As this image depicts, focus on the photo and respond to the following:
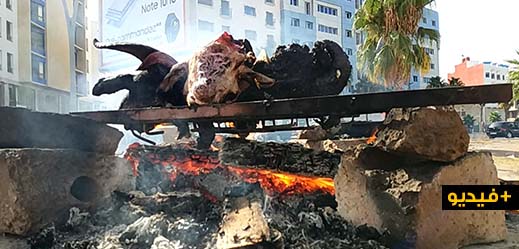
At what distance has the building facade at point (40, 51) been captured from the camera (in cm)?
588

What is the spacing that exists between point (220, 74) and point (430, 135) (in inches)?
66.2

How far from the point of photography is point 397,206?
8.46 feet

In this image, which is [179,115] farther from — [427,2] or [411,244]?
[427,2]

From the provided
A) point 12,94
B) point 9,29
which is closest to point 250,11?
point 9,29

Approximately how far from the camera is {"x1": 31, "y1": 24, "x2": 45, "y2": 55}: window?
6070 mm

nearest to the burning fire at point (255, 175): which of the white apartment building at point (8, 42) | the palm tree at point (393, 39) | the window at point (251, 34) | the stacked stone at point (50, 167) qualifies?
the stacked stone at point (50, 167)

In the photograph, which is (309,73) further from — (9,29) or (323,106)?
(9,29)

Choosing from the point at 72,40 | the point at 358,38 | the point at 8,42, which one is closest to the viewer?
the point at 8,42

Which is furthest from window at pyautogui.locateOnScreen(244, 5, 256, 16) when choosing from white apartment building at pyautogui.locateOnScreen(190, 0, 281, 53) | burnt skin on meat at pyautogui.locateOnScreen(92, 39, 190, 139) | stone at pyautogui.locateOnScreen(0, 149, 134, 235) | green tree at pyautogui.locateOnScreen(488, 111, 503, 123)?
green tree at pyautogui.locateOnScreen(488, 111, 503, 123)

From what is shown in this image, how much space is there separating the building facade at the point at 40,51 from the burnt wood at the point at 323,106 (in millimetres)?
2727

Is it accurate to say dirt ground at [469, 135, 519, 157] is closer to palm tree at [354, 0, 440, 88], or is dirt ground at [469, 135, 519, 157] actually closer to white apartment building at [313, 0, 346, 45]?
palm tree at [354, 0, 440, 88]

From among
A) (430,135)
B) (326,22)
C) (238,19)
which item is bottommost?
(430,135)

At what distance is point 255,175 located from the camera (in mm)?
4047

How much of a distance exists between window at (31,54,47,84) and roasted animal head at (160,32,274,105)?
10.6ft
